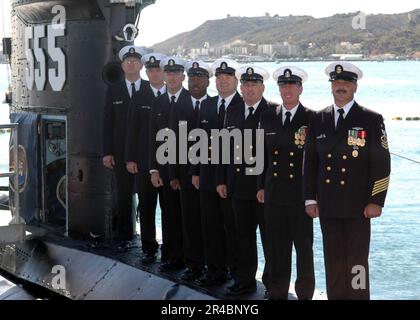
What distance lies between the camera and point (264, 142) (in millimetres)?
7207

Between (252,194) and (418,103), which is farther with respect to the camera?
(418,103)

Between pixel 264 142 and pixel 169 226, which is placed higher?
pixel 264 142

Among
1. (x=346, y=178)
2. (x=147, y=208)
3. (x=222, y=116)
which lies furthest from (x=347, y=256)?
(x=147, y=208)

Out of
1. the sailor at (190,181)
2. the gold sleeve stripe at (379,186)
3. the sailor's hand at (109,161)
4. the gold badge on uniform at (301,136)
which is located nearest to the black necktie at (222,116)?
the sailor at (190,181)

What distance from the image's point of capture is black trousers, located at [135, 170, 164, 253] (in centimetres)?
883

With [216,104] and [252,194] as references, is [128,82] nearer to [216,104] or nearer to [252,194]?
[216,104]

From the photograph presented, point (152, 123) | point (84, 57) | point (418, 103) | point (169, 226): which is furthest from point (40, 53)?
point (418, 103)

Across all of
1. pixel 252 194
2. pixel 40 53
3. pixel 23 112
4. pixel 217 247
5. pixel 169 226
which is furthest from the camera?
pixel 23 112

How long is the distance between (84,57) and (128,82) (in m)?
0.77

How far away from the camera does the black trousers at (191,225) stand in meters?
8.20

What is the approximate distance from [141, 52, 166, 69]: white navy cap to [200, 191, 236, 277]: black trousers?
1.64 meters

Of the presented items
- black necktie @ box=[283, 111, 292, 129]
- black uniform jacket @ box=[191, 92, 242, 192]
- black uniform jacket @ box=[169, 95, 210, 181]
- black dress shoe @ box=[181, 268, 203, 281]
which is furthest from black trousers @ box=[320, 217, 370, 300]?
black uniform jacket @ box=[169, 95, 210, 181]

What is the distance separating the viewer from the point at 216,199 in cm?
792

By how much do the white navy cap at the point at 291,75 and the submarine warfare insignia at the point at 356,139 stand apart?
2.50 ft
